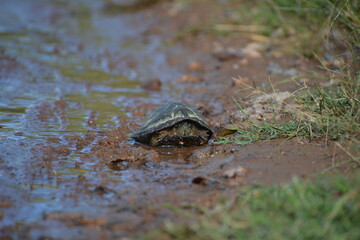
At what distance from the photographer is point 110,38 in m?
9.77

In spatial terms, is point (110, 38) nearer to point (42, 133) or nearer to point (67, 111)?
point (67, 111)

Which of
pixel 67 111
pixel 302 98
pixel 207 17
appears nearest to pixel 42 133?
pixel 67 111

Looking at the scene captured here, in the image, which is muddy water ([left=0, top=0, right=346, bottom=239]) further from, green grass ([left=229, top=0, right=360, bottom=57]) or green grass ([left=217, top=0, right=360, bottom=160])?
green grass ([left=229, top=0, right=360, bottom=57])

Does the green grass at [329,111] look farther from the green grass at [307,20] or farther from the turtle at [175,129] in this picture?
the turtle at [175,129]

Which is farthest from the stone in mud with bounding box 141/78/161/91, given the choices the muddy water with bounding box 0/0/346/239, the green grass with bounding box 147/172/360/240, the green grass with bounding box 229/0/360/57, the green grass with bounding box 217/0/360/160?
the green grass with bounding box 147/172/360/240

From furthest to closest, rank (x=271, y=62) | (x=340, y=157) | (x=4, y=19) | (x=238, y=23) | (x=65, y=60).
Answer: (x=4, y=19) → (x=238, y=23) → (x=65, y=60) → (x=271, y=62) → (x=340, y=157)

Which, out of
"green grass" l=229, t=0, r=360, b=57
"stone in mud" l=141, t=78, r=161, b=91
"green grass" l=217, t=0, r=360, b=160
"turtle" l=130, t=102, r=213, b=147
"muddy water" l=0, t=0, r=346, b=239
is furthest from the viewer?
"stone in mud" l=141, t=78, r=161, b=91

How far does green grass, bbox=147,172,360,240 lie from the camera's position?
248 centimetres

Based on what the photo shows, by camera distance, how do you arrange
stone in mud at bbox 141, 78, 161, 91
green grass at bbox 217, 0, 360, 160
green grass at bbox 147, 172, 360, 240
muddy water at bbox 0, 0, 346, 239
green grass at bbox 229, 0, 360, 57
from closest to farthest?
1. green grass at bbox 147, 172, 360, 240
2. muddy water at bbox 0, 0, 346, 239
3. green grass at bbox 217, 0, 360, 160
4. green grass at bbox 229, 0, 360, 57
5. stone in mud at bbox 141, 78, 161, 91

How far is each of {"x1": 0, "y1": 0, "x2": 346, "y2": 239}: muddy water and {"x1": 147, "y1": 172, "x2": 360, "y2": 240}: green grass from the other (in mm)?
275

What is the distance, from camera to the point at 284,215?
264cm

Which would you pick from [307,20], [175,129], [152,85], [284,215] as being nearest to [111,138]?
[175,129]

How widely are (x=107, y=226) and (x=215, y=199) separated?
761 mm

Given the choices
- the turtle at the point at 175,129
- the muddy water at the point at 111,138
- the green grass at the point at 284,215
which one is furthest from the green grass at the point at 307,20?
the green grass at the point at 284,215
